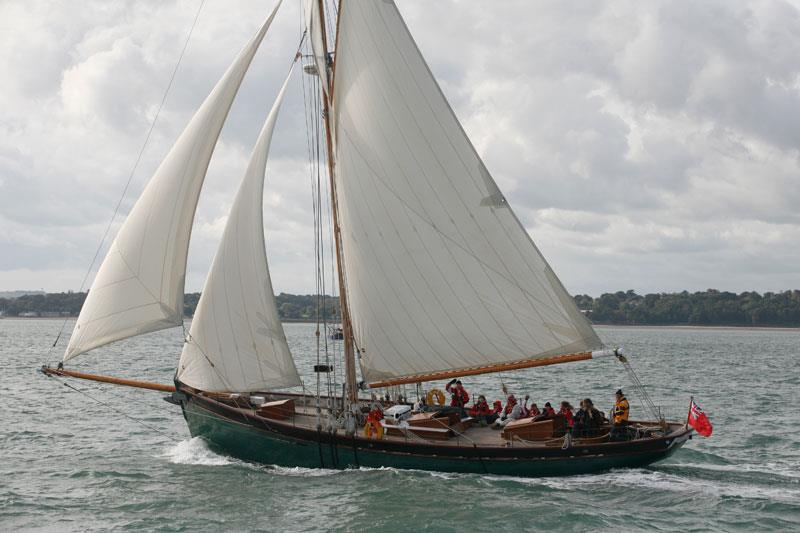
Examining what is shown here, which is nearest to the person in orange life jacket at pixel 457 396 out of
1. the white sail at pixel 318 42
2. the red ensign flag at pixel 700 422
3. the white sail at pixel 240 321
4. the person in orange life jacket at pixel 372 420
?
the person in orange life jacket at pixel 372 420

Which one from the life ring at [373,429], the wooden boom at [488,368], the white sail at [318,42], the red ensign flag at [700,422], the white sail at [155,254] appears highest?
the white sail at [318,42]

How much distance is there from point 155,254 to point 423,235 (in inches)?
310

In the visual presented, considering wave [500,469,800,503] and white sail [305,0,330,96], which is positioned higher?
white sail [305,0,330,96]

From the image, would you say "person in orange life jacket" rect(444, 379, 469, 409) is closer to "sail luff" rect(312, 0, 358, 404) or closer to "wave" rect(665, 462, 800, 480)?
"sail luff" rect(312, 0, 358, 404)

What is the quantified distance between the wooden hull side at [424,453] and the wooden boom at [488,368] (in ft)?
6.65

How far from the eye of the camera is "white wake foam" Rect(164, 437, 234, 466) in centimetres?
2625

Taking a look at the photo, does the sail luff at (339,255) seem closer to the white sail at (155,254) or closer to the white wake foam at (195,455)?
the white sail at (155,254)

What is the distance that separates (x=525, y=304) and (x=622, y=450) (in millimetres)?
4912

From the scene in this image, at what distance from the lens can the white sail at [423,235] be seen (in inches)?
915

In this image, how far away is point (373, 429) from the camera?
23.8 meters

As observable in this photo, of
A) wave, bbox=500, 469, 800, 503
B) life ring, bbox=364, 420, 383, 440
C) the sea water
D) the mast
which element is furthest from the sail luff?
wave, bbox=500, 469, 800, 503

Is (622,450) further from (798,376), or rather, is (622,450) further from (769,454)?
(798,376)

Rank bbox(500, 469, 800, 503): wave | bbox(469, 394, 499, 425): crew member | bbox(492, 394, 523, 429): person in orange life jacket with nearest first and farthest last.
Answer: bbox(500, 469, 800, 503): wave
bbox(492, 394, 523, 429): person in orange life jacket
bbox(469, 394, 499, 425): crew member

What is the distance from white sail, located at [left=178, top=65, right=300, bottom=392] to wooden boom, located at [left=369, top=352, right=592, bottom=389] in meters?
3.30
